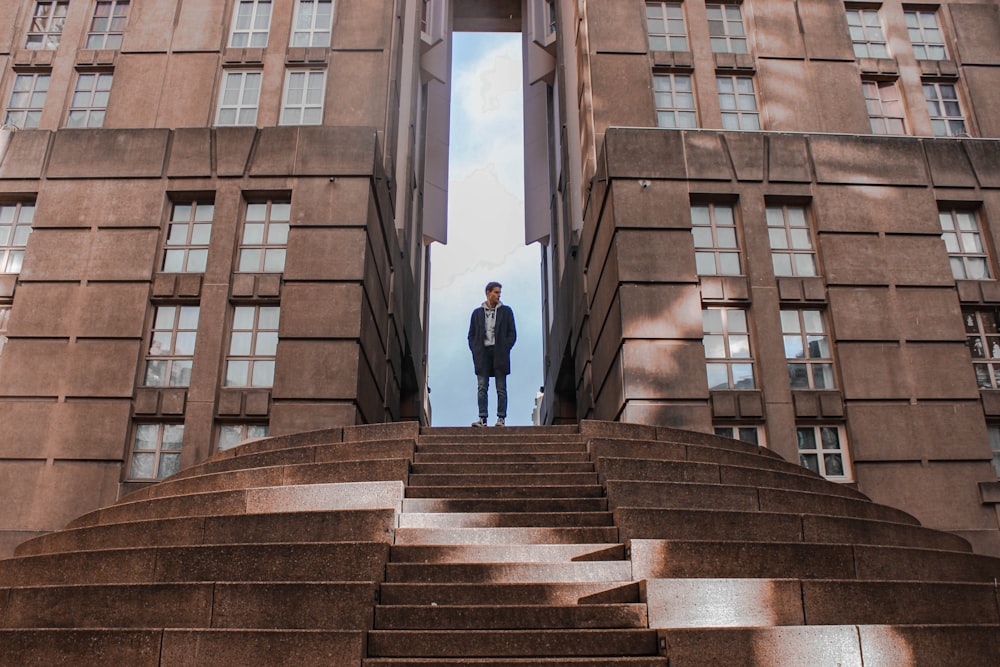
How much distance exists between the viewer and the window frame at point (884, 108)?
22.4m

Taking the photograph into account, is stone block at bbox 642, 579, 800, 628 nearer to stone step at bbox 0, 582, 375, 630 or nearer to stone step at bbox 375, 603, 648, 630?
stone step at bbox 375, 603, 648, 630

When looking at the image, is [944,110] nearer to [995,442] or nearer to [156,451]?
[995,442]

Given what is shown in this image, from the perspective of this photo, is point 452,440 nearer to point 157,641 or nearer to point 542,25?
point 157,641

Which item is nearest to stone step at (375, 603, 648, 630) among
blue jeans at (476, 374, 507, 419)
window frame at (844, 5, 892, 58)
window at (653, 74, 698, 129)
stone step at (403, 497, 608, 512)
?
stone step at (403, 497, 608, 512)

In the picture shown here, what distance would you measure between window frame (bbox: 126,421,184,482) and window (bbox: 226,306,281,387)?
1.51m

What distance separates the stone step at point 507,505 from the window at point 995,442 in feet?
39.3

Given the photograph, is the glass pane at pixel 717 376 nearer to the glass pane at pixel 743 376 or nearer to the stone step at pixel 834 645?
the glass pane at pixel 743 376

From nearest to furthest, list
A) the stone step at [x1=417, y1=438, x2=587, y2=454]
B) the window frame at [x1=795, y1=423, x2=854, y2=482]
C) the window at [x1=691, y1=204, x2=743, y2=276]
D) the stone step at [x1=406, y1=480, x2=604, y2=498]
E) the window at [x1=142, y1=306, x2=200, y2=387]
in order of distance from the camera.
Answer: the stone step at [x1=406, y1=480, x2=604, y2=498] → the stone step at [x1=417, y1=438, x2=587, y2=454] → the window frame at [x1=795, y1=423, x2=854, y2=482] → the window at [x1=142, y1=306, x2=200, y2=387] → the window at [x1=691, y1=204, x2=743, y2=276]

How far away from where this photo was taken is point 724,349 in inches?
740

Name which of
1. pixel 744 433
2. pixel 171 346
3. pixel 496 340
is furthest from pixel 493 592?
pixel 171 346

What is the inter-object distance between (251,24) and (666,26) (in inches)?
443

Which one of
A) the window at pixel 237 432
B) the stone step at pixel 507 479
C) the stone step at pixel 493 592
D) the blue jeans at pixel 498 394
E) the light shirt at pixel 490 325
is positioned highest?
the light shirt at pixel 490 325

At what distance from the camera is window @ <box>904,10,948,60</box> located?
23391 mm

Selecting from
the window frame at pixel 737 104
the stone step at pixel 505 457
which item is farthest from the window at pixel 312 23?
the stone step at pixel 505 457
